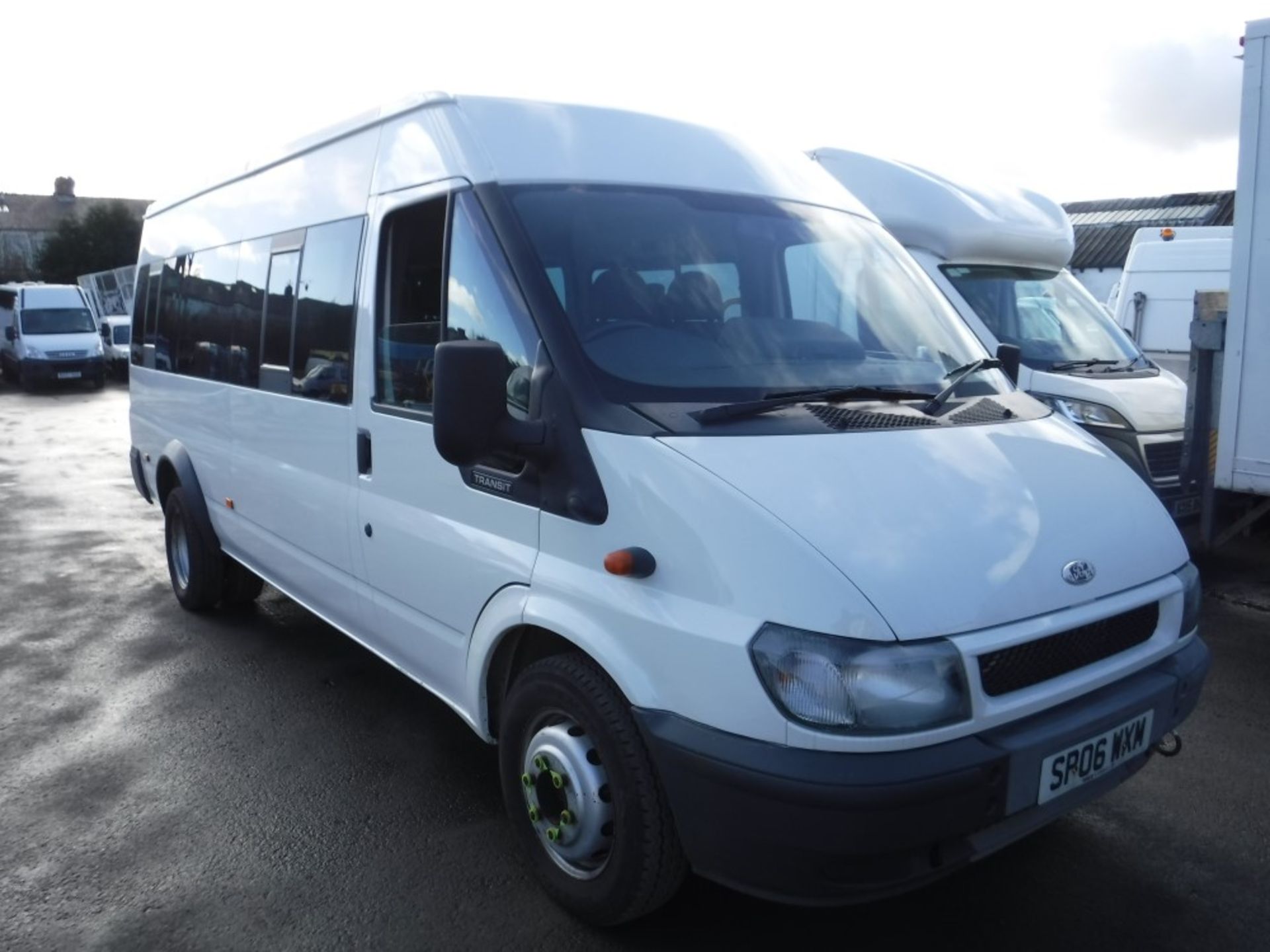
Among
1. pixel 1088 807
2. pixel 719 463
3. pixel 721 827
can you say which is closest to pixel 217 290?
pixel 719 463

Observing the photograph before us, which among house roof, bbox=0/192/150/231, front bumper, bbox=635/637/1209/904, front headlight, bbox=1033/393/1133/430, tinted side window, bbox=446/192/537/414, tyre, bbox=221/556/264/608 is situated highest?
house roof, bbox=0/192/150/231

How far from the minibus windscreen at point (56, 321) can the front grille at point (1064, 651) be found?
27.5m

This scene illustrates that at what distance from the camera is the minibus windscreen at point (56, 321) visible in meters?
25.9

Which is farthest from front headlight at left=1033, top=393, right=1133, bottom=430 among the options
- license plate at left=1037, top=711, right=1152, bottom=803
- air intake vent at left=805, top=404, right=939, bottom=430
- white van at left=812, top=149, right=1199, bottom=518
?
license plate at left=1037, top=711, right=1152, bottom=803

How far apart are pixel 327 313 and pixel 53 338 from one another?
2465 cm

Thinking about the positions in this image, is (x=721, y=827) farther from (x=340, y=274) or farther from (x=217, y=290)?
(x=217, y=290)

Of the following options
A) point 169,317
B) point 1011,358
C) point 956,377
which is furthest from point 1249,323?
point 169,317

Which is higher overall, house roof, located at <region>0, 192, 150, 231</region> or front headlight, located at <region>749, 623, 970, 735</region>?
house roof, located at <region>0, 192, 150, 231</region>

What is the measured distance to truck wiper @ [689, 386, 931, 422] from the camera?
9.82 feet

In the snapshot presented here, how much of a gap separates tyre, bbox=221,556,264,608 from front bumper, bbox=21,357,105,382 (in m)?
21.7

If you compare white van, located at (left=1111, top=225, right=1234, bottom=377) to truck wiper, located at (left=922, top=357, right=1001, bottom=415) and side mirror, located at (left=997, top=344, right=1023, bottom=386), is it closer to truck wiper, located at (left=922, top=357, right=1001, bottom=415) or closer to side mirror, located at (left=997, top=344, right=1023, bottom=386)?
side mirror, located at (left=997, top=344, right=1023, bottom=386)

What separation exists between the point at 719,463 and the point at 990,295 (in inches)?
211

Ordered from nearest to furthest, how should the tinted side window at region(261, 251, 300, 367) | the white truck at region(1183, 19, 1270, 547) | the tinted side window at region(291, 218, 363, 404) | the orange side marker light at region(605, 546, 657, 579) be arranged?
the orange side marker light at region(605, 546, 657, 579), the tinted side window at region(291, 218, 363, 404), the tinted side window at region(261, 251, 300, 367), the white truck at region(1183, 19, 1270, 547)

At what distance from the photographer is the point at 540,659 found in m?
3.28
